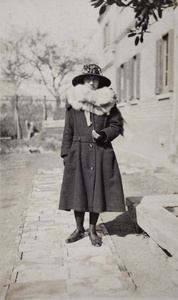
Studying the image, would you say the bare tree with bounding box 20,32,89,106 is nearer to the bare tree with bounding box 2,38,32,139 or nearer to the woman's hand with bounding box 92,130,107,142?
the bare tree with bounding box 2,38,32,139

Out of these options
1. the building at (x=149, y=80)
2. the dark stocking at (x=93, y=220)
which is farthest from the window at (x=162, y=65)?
the dark stocking at (x=93, y=220)

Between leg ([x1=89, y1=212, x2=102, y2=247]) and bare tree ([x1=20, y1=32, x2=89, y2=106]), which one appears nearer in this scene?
leg ([x1=89, y1=212, x2=102, y2=247])

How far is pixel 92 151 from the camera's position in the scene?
338 cm

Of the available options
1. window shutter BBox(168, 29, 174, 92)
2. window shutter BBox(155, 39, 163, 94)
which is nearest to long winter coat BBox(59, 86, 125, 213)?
window shutter BBox(168, 29, 174, 92)

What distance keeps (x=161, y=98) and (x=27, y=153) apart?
16.4ft

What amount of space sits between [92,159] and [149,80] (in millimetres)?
6592

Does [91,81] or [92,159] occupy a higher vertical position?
[91,81]

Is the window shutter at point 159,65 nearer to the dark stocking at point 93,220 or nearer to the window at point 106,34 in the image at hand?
the window at point 106,34

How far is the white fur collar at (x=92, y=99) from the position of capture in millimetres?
3277

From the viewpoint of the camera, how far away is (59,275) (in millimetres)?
2732

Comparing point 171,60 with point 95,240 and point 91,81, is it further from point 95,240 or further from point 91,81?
point 95,240

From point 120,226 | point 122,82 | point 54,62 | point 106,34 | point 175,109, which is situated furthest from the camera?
point 54,62

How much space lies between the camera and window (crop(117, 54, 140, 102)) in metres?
10.2

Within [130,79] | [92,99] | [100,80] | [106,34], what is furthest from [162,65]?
[92,99]
